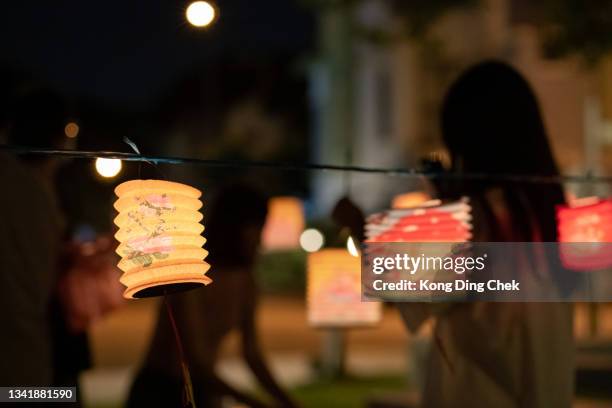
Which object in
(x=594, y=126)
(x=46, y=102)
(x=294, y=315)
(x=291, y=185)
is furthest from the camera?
(x=291, y=185)

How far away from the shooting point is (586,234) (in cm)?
401

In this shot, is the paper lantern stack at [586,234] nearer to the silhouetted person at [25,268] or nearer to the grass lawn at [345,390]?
the silhouetted person at [25,268]

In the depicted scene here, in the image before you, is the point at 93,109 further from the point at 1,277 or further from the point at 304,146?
the point at 1,277

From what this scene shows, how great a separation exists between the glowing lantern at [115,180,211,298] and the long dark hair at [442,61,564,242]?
107 cm

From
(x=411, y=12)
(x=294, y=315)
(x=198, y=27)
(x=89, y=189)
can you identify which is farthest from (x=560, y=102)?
(x=89, y=189)

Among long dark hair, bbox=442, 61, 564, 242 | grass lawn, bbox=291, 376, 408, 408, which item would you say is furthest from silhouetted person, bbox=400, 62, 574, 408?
grass lawn, bbox=291, 376, 408, 408

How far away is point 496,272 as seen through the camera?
3695mm

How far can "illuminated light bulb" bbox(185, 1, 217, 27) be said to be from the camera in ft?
14.1

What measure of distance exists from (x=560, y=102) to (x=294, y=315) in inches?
280

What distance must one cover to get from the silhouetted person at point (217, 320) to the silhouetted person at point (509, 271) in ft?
2.99

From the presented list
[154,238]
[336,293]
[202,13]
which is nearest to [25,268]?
[154,238]

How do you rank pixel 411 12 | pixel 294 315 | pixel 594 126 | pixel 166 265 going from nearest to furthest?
pixel 166 265
pixel 594 126
pixel 411 12
pixel 294 315

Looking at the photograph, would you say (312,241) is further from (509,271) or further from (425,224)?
(509,271)

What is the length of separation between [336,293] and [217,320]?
14.6 feet
